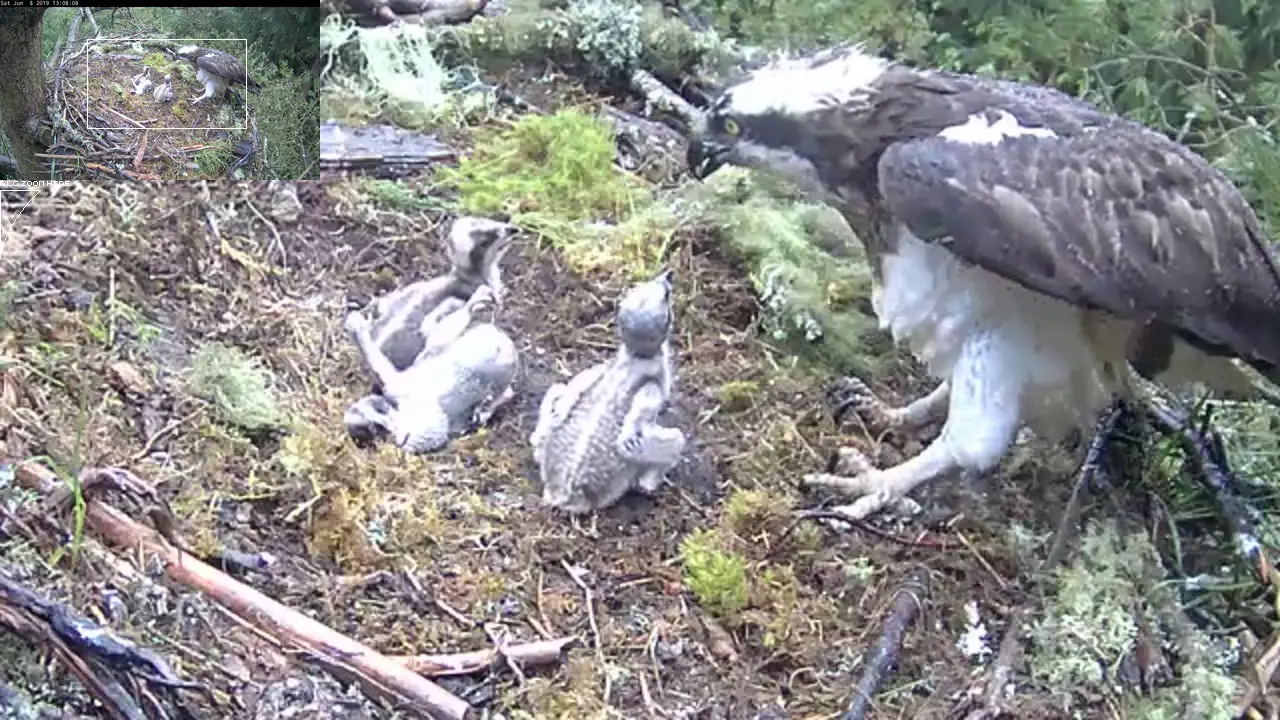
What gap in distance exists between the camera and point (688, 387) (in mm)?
1686

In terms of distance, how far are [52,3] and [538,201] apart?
0.55 meters

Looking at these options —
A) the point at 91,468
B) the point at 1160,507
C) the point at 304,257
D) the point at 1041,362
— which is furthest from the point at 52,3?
the point at 1160,507

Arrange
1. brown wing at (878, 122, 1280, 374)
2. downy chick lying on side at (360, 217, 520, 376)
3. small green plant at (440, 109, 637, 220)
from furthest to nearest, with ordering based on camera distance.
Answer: small green plant at (440, 109, 637, 220) → downy chick lying on side at (360, 217, 520, 376) → brown wing at (878, 122, 1280, 374)

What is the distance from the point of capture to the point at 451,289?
5.58ft

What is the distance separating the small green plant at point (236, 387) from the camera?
1509mm

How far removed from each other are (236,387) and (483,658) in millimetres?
425

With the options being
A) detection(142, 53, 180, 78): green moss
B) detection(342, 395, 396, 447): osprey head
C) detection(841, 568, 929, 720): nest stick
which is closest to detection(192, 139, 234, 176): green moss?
detection(142, 53, 180, 78): green moss

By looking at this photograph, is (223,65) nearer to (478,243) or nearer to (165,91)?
(165,91)

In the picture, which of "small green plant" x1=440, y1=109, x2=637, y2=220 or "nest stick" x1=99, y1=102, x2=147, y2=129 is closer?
"nest stick" x1=99, y1=102, x2=147, y2=129

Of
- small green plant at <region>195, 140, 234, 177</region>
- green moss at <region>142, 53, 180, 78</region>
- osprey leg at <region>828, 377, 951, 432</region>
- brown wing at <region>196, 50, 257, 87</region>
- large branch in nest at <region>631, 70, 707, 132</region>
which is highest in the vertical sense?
green moss at <region>142, 53, 180, 78</region>

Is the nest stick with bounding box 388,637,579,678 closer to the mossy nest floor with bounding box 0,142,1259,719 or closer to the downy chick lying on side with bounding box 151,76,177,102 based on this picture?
the mossy nest floor with bounding box 0,142,1259,719

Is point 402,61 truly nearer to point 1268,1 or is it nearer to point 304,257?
point 304,257

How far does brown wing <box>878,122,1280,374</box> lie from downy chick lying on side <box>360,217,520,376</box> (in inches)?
17.0

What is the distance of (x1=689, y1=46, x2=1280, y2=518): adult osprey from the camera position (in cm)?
146
